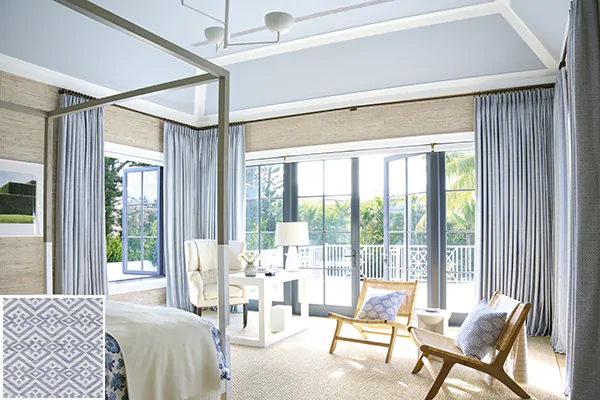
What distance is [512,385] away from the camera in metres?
3.15

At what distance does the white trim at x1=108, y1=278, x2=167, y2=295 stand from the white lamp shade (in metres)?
1.68

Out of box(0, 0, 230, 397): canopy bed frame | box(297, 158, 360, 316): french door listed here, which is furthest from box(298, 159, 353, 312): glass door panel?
box(0, 0, 230, 397): canopy bed frame

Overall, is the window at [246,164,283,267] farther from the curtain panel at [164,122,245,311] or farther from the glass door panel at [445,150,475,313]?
the glass door panel at [445,150,475,313]

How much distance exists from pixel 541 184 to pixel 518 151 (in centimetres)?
40

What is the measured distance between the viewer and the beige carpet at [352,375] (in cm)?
327

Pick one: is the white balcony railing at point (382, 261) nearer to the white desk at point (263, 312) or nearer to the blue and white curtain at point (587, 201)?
the white desk at point (263, 312)

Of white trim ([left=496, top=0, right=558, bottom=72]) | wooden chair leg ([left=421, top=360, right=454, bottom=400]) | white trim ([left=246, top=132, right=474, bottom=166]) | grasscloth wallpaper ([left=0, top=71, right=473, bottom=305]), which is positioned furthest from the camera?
white trim ([left=246, top=132, right=474, bottom=166])

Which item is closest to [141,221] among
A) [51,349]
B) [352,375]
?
[352,375]

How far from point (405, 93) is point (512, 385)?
→ 10.5 ft

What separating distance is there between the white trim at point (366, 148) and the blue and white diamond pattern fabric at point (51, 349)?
3.97 meters

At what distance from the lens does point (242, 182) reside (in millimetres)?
6230

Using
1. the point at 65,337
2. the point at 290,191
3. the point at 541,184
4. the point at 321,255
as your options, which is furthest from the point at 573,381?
the point at 290,191

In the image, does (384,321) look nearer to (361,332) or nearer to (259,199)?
(361,332)

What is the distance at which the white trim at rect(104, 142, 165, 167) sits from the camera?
539 centimetres
